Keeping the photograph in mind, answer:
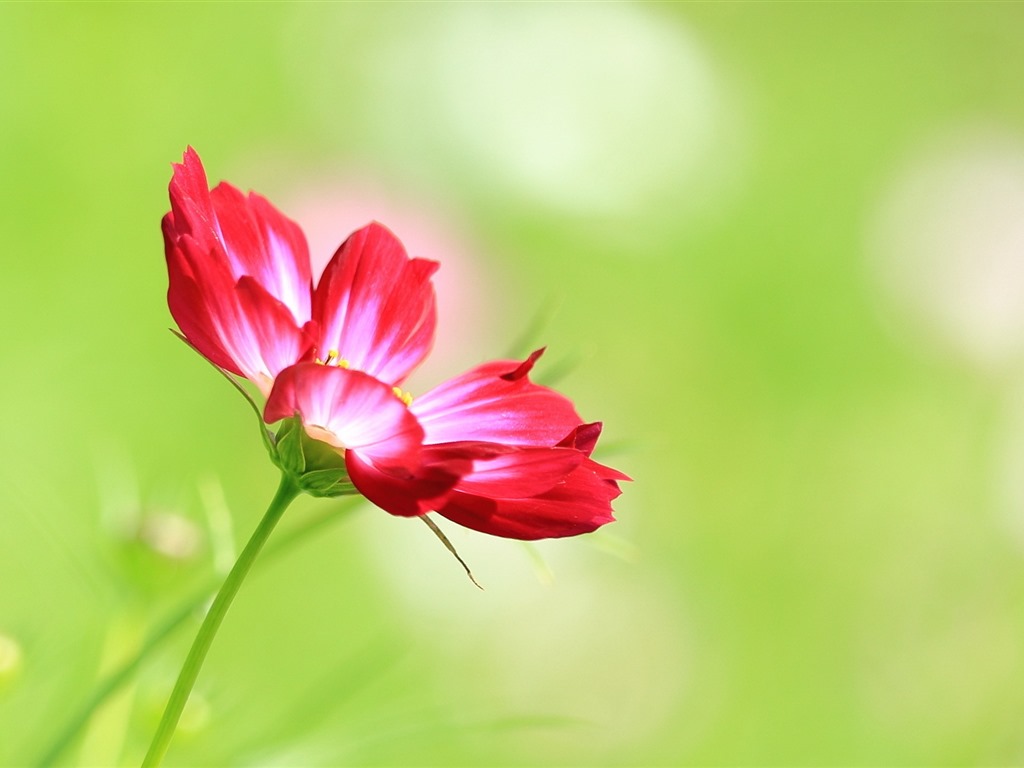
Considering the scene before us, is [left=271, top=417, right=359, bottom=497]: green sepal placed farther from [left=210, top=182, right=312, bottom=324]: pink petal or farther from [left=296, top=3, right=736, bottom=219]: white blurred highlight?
[left=296, top=3, right=736, bottom=219]: white blurred highlight

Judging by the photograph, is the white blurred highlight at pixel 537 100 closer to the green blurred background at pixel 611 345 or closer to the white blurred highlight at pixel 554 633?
the green blurred background at pixel 611 345

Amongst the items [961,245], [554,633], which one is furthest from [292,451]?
[961,245]

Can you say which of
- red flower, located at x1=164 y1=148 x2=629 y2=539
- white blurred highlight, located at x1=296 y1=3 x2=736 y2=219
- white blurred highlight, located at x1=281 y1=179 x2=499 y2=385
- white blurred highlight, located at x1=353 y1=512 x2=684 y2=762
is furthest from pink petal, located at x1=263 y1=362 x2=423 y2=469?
white blurred highlight, located at x1=296 y1=3 x2=736 y2=219

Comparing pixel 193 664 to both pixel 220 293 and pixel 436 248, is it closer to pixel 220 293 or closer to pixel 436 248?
pixel 220 293

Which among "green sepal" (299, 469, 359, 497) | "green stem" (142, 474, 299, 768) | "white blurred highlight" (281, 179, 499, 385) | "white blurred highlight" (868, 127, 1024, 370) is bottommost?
"white blurred highlight" (281, 179, 499, 385)

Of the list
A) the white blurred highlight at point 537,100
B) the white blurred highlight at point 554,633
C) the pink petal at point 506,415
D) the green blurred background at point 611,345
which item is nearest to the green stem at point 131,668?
the pink petal at point 506,415

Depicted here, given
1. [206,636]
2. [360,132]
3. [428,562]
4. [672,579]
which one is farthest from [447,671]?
[206,636]
